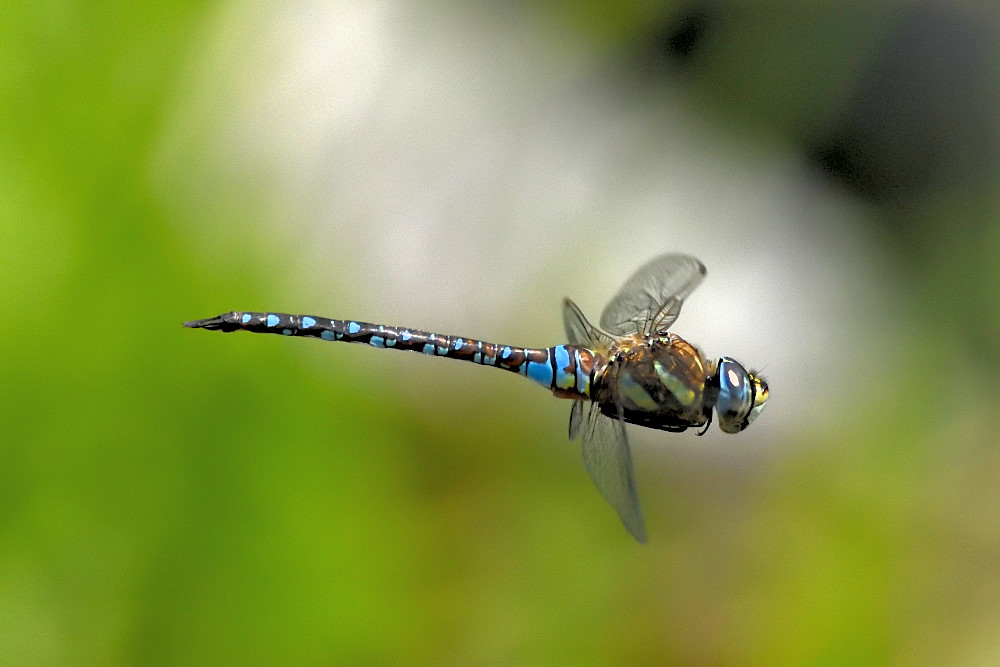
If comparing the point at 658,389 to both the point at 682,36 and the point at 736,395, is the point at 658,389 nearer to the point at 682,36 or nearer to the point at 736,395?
the point at 736,395

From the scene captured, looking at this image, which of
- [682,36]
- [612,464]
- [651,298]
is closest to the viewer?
[612,464]

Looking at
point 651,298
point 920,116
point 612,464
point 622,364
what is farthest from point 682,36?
point 612,464

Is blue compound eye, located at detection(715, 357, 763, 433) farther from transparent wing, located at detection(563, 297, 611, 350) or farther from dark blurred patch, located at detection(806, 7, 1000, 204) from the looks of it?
dark blurred patch, located at detection(806, 7, 1000, 204)

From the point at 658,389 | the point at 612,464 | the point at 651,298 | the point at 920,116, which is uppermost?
the point at 920,116

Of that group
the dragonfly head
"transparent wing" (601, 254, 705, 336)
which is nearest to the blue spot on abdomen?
"transparent wing" (601, 254, 705, 336)

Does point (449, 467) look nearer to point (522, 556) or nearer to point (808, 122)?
point (522, 556)

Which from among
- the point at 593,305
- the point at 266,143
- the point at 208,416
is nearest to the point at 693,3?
the point at 593,305

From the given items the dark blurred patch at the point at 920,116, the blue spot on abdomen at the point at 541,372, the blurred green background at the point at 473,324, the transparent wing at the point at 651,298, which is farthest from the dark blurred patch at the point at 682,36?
the blue spot on abdomen at the point at 541,372
